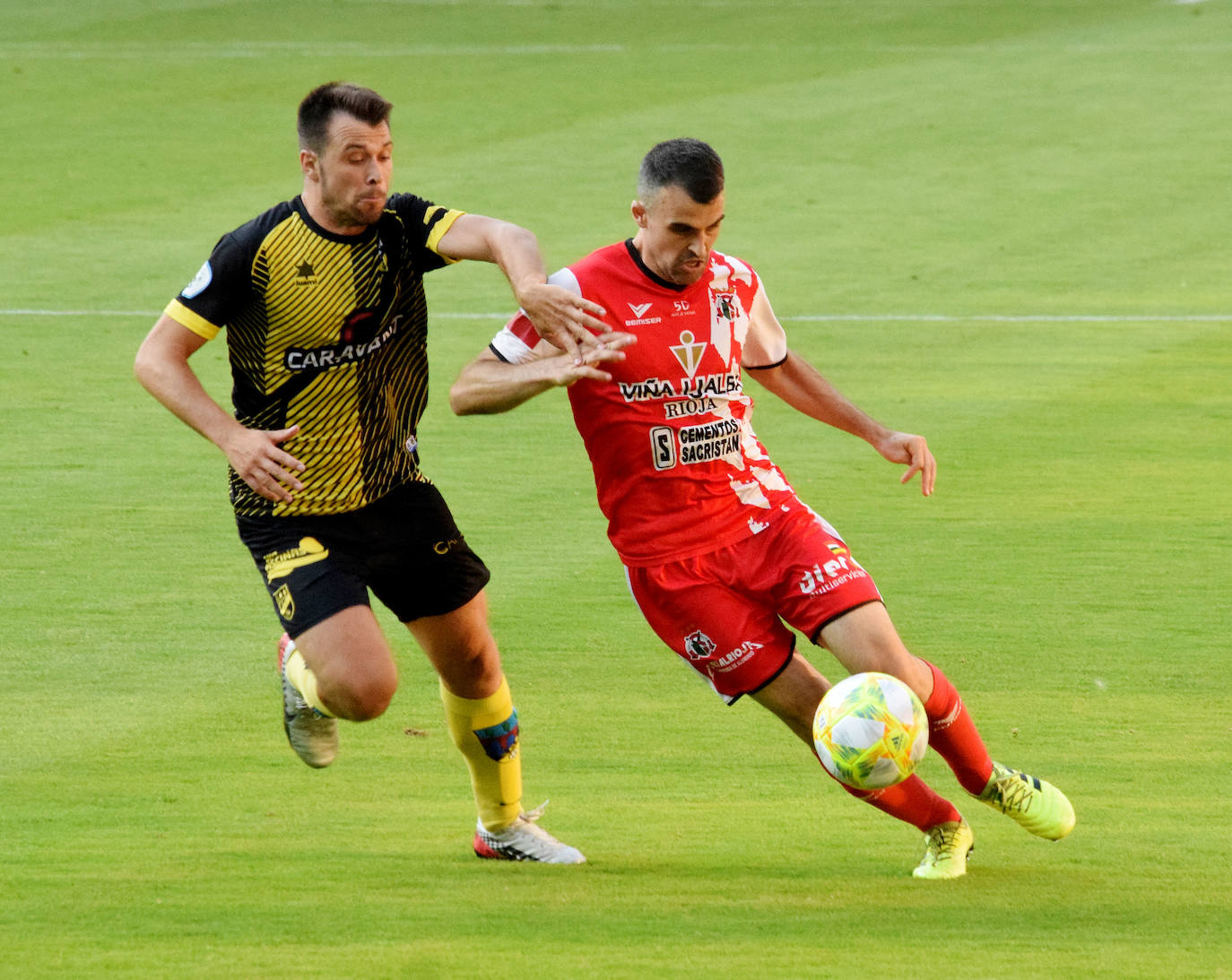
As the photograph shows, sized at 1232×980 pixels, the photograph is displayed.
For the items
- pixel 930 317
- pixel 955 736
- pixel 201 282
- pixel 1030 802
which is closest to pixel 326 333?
pixel 201 282

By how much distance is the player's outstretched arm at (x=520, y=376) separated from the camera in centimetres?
486

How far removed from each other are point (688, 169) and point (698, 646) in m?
1.25

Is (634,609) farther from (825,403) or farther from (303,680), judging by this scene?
(303,680)

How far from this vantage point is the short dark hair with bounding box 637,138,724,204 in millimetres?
5117

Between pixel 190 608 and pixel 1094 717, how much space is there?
3.54 m

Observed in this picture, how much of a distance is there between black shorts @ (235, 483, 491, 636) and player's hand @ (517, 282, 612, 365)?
0.85 metres

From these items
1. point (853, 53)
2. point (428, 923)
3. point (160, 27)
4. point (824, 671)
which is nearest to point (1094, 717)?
point (824, 671)

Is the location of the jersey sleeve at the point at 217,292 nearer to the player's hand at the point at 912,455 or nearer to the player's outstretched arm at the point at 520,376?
the player's outstretched arm at the point at 520,376

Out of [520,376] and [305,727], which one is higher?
[520,376]

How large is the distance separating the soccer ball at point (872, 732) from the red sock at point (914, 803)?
29cm

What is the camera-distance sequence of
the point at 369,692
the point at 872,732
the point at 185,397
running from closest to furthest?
the point at 872,732 → the point at 185,397 → the point at 369,692

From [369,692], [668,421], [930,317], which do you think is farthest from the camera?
[930,317]

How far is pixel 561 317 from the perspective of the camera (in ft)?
16.2

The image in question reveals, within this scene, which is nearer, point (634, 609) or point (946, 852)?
point (946, 852)
